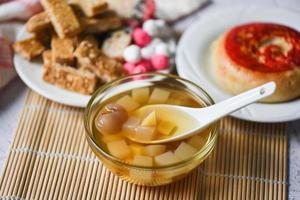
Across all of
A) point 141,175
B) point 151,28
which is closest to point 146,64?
point 151,28

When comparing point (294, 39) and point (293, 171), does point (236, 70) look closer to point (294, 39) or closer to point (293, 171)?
point (294, 39)

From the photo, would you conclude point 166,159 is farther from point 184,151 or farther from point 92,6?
point 92,6

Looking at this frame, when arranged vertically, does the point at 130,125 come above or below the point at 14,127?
above

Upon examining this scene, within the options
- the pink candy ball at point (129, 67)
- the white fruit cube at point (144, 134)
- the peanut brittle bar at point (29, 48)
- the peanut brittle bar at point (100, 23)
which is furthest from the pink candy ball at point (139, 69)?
the white fruit cube at point (144, 134)

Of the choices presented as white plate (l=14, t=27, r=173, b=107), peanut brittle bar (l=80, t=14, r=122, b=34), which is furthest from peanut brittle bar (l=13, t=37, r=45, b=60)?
peanut brittle bar (l=80, t=14, r=122, b=34)

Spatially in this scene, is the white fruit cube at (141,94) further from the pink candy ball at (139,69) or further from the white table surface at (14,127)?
the white table surface at (14,127)

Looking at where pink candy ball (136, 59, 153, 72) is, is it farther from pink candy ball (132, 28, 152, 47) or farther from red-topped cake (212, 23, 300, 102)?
red-topped cake (212, 23, 300, 102)

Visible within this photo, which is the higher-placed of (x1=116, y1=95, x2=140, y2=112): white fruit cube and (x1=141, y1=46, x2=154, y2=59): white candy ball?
(x1=116, y1=95, x2=140, y2=112): white fruit cube
